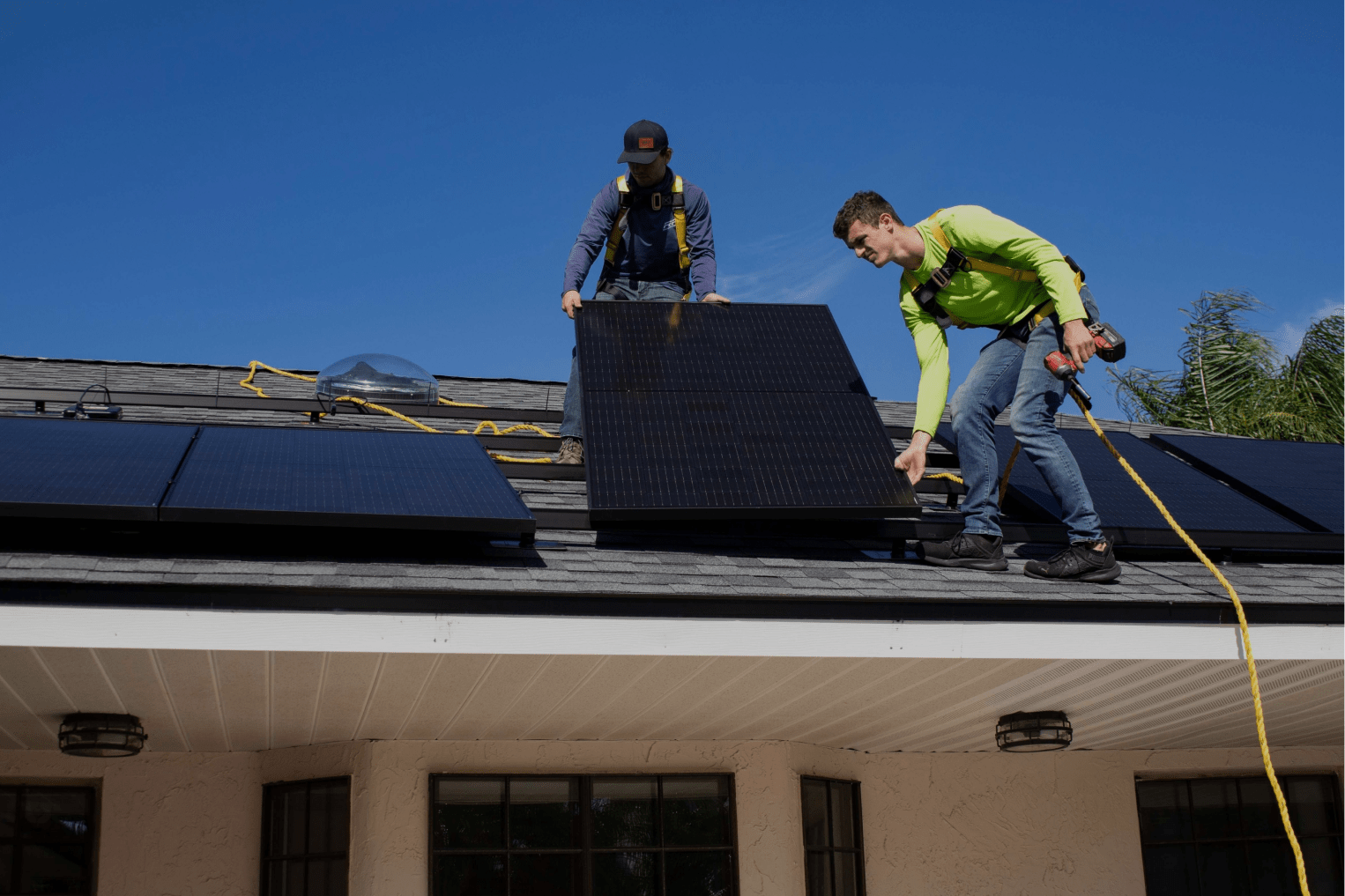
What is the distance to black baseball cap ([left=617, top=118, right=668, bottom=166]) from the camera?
7.00m

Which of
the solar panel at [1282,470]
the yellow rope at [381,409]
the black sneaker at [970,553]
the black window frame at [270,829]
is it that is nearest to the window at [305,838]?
the black window frame at [270,829]

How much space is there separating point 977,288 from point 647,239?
8.60ft

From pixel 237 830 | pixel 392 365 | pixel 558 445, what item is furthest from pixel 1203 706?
pixel 392 365

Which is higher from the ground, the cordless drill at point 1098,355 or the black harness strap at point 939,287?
the black harness strap at point 939,287

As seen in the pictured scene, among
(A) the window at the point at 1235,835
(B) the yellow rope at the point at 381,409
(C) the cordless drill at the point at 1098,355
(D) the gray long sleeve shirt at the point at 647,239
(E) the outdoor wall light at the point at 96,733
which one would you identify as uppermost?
(D) the gray long sleeve shirt at the point at 647,239

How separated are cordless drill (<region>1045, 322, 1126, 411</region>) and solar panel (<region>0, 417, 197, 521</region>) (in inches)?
151

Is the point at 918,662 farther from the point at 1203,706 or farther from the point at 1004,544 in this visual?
the point at 1203,706

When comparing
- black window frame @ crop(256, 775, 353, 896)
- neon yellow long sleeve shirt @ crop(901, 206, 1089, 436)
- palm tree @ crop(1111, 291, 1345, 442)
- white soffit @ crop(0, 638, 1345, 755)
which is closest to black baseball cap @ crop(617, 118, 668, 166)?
neon yellow long sleeve shirt @ crop(901, 206, 1089, 436)

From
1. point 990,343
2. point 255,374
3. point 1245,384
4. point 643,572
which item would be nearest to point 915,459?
point 990,343

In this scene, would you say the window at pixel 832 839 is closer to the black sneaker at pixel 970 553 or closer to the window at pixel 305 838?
the black sneaker at pixel 970 553

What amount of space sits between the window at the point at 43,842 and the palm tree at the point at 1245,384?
22.9m

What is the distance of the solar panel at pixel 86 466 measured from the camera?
14.2 feet

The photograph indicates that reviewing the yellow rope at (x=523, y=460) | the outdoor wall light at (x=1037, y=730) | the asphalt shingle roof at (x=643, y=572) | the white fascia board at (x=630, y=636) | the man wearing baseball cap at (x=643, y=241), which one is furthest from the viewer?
the man wearing baseball cap at (x=643, y=241)

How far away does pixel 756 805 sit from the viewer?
6.73 m
